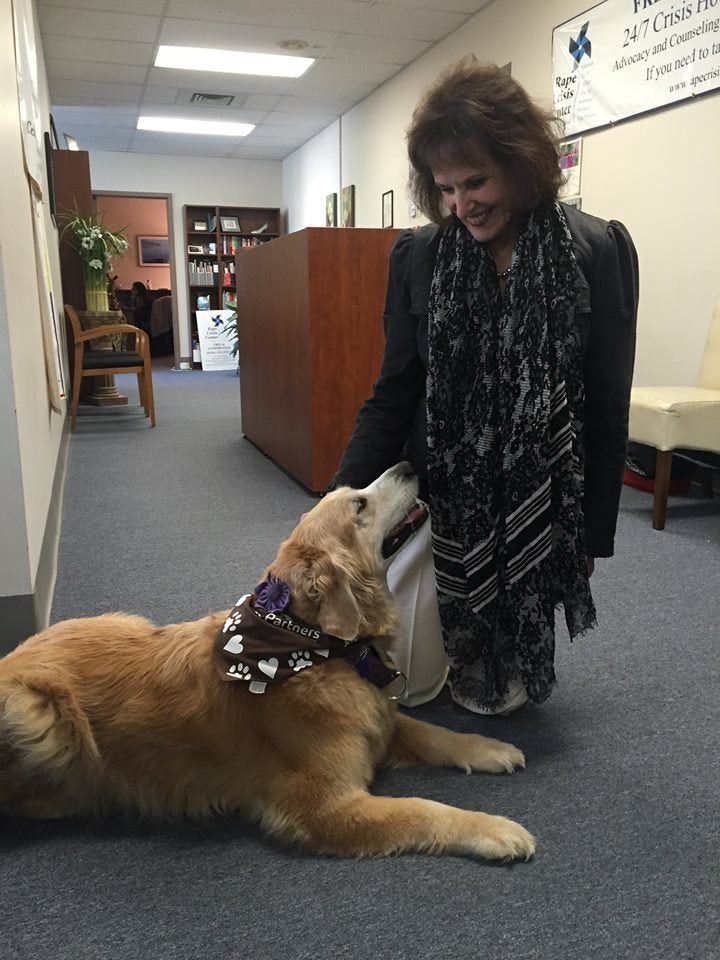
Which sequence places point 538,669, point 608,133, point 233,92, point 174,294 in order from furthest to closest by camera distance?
point 174,294, point 233,92, point 608,133, point 538,669

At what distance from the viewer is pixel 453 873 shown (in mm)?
1220

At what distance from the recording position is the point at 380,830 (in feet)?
4.06

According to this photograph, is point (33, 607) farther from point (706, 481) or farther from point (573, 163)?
point (573, 163)

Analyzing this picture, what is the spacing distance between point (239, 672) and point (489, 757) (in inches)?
22.0

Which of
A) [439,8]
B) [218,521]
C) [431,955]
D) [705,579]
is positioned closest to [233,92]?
[439,8]

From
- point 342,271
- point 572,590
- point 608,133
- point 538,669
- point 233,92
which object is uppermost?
point 233,92

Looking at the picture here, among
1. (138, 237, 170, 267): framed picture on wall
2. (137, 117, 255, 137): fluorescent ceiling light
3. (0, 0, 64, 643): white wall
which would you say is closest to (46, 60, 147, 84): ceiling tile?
(137, 117, 255, 137): fluorescent ceiling light

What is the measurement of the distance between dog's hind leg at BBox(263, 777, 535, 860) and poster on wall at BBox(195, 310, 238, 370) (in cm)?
917

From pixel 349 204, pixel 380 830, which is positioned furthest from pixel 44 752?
pixel 349 204

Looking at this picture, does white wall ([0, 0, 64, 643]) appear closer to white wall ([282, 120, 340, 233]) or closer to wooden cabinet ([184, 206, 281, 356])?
white wall ([282, 120, 340, 233])

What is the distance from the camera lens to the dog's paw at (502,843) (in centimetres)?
123

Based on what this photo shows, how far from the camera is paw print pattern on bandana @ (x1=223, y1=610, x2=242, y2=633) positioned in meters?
1.34

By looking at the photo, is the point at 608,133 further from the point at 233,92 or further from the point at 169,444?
the point at 233,92

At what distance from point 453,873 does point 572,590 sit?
0.65m
